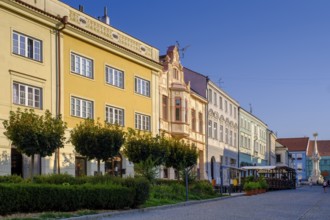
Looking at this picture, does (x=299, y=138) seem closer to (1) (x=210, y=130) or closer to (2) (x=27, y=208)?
(1) (x=210, y=130)

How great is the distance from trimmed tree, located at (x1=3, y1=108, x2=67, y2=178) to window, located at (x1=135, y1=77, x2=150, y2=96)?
576 inches

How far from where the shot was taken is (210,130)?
54906 mm

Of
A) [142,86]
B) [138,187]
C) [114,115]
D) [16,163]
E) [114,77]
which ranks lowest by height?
[138,187]

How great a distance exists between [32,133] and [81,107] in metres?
8.80

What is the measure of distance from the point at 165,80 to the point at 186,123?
13.4 feet

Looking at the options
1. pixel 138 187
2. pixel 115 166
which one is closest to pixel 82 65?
pixel 115 166

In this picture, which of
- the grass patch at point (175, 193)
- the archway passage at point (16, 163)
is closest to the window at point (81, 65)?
the archway passage at point (16, 163)

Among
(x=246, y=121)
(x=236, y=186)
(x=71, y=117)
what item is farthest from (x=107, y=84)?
(x=246, y=121)

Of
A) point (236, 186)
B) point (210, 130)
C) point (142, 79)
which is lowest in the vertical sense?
point (236, 186)

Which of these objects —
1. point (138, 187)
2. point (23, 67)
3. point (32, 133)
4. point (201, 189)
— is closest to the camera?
point (138, 187)

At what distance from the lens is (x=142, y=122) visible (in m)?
38.8

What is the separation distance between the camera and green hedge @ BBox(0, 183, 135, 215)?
51.8 feet

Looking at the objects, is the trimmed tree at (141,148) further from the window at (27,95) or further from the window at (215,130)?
the window at (215,130)

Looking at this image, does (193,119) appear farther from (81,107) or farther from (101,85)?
(81,107)
